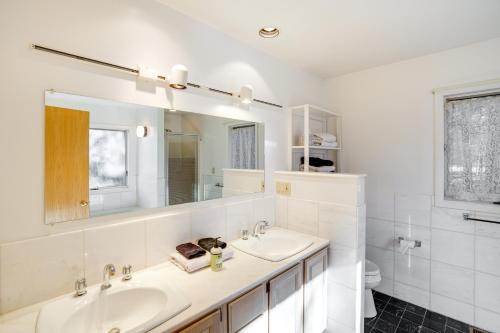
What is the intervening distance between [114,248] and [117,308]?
290mm

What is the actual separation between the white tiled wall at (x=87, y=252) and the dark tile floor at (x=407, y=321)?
5.47 ft

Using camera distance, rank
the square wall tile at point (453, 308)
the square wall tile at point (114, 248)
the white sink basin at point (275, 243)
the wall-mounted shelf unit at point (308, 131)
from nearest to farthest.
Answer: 1. the square wall tile at point (114, 248)
2. the white sink basin at point (275, 243)
3. the square wall tile at point (453, 308)
4. the wall-mounted shelf unit at point (308, 131)

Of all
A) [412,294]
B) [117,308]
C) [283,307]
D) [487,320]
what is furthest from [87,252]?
[487,320]

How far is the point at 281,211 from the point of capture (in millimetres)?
2260

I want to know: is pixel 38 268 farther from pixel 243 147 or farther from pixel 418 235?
pixel 418 235

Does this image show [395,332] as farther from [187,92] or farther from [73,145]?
[73,145]

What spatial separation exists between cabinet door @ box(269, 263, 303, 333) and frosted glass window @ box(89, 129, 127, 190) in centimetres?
106

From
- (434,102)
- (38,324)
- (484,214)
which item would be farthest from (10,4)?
(484,214)

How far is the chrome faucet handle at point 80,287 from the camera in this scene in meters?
1.13

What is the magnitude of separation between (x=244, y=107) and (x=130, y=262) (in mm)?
1358

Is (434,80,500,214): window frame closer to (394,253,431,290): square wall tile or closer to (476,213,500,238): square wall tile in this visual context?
(476,213,500,238): square wall tile

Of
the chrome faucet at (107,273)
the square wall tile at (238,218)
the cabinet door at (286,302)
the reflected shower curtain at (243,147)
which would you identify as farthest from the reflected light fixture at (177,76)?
the cabinet door at (286,302)

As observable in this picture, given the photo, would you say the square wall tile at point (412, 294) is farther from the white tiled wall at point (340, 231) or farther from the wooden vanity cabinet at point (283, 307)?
the wooden vanity cabinet at point (283, 307)

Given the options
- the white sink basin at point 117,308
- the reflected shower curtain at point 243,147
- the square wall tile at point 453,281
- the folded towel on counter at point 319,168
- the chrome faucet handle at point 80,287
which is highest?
the reflected shower curtain at point 243,147
